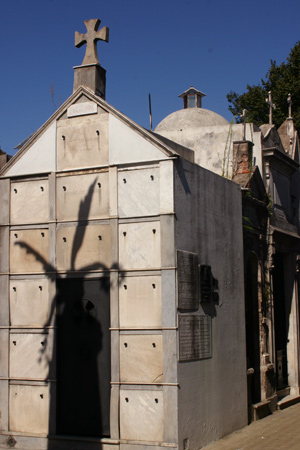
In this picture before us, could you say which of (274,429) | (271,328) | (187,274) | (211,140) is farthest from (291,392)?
(187,274)

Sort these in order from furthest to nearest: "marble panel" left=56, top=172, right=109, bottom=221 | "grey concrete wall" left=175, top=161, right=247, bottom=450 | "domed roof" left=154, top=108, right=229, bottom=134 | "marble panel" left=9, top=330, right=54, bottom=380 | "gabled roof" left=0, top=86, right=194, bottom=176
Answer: "domed roof" left=154, top=108, right=229, bottom=134
"marble panel" left=56, top=172, right=109, bottom=221
"marble panel" left=9, top=330, right=54, bottom=380
"gabled roof" left=0, top=86, right=194, bottom=176
"grey concrete wall" left=175, top=161, right=247, bottom=450

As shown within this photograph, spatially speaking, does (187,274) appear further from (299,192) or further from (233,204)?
(299,192)

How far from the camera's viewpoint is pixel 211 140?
666 inches

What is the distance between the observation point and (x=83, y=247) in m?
11.2

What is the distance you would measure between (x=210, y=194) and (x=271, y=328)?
5.24 meters

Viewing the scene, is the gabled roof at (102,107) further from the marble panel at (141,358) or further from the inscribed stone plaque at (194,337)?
the marble panel at (141,358)

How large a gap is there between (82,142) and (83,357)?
3.81 meters

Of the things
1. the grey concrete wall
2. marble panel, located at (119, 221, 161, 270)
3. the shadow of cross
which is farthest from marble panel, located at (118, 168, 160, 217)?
the shadow of cross

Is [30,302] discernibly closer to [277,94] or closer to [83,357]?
[83,357]

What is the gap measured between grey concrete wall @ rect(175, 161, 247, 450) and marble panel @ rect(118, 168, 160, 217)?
0.39 meters

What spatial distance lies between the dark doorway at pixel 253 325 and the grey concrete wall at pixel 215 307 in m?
1.61

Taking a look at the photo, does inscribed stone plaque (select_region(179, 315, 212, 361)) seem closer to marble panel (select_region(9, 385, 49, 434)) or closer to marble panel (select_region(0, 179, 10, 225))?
marble panel (select_region(9, 385, 49, 434))

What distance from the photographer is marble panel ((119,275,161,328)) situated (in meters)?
10.5

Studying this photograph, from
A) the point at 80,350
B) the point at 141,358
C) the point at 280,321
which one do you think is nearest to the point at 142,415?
the point at 141,358
